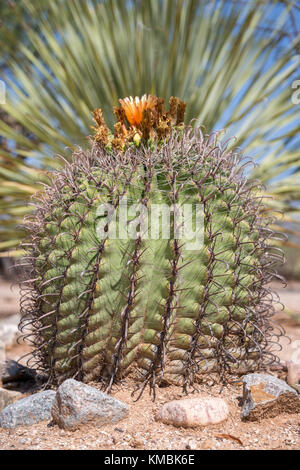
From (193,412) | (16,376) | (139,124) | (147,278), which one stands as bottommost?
(16,376)

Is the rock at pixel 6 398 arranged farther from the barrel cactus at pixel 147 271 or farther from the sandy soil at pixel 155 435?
the sandy soil at pixel 155 435

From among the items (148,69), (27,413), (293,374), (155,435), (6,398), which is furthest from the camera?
(148,69)

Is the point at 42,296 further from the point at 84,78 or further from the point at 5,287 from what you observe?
the point at 5,287

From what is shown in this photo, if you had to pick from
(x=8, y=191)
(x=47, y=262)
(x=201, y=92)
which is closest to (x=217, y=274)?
(x=47, y=262)

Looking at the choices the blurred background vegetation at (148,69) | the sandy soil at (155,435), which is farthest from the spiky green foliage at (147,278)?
the blurred background vegetation at (148,69)

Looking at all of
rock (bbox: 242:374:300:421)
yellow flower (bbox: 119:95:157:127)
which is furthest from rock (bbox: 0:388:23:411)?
yellow flower (bbox: 119:95:157:127)

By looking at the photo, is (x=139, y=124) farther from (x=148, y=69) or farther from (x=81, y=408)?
(x=148, y=69)

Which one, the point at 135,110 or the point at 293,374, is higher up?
the point at 135,110

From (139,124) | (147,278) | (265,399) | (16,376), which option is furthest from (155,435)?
(139,124)

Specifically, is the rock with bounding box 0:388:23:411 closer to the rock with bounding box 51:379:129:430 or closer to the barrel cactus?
the barrel cactus
